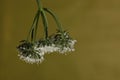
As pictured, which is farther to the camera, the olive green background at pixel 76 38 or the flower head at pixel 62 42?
the olive green background at pixel 76 38

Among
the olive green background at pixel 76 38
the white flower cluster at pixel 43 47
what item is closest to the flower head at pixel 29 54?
the white flower cluster at pixel 43 47

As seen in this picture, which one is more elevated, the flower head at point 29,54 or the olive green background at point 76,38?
the olive green background at point 76,38

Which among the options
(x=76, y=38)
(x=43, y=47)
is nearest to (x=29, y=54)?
(x=43, y=47)

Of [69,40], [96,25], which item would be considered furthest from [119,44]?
[69,40]

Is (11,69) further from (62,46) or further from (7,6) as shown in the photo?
(62,46)

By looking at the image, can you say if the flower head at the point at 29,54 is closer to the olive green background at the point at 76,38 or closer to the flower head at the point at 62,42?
the flower head at the point at 62,42

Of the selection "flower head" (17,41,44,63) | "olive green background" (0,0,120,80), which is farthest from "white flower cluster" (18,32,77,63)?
"olive green background" (0,0,120,80)
